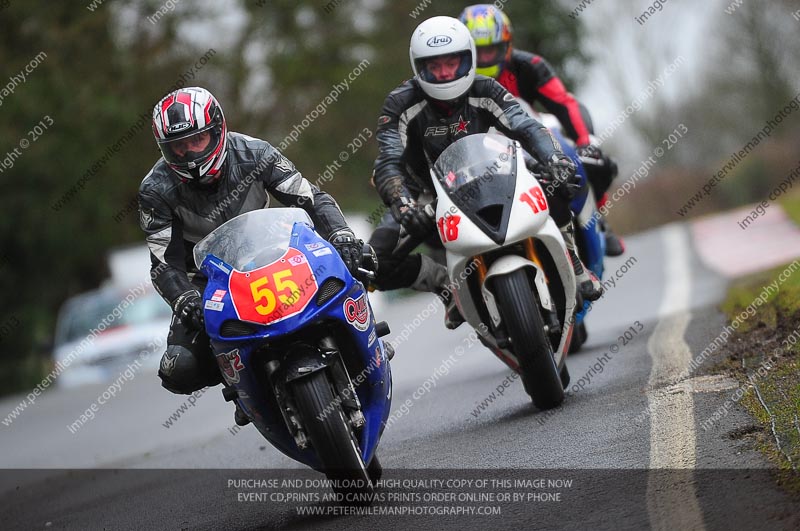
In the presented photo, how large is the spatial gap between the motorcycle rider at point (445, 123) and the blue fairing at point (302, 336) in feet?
5.03

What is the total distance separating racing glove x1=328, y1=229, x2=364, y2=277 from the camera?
20.9 feet

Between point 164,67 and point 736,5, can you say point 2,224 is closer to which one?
point 164,67

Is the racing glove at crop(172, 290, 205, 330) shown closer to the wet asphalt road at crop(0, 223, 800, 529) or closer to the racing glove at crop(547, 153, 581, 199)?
the wet asphalt road at crop(0, 223, 800, 529)

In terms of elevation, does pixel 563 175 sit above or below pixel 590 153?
above

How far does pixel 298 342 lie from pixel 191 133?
56.6 inches

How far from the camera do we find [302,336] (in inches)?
232

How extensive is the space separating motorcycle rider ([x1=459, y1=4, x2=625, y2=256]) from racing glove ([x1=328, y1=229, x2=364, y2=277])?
352 centimetres

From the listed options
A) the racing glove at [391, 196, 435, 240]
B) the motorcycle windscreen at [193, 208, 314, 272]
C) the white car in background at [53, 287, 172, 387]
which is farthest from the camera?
the white car in background at [53, 287, 172, 387]

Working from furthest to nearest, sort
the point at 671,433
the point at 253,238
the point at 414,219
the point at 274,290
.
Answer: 1. the point at 414,219
2. the point at 253,238
3. the point at 671,433
4. the point at 274,290

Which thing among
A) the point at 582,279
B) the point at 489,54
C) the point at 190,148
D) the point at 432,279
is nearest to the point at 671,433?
the point at 582,279

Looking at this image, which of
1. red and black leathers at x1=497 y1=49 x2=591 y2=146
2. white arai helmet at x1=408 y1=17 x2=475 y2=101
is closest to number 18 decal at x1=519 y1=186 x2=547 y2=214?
white arai helmet at x1=408 y1=17 x2=475 y2=101

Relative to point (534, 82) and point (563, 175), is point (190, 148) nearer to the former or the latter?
point (563, 175)

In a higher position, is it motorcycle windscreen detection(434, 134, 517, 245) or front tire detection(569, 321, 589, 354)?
motorcycle windscreen detection(434, 134, 517, 245)

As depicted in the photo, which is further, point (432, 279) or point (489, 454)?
point (432, 279)
